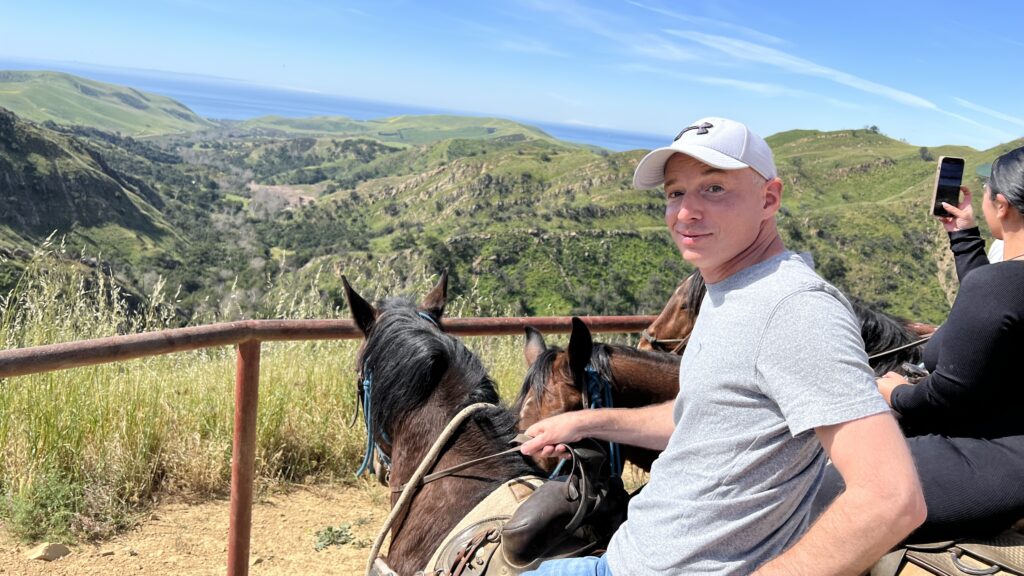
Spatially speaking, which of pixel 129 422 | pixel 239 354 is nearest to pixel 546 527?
pixel 239 354

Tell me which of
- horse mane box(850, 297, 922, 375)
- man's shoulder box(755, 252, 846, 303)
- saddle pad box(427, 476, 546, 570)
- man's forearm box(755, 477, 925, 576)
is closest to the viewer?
man's forearm box(755, 477, 925, 576)

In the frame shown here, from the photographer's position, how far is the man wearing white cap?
1.14 meters

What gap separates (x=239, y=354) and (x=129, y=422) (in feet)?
5.64

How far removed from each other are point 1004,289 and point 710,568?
1.23 meters

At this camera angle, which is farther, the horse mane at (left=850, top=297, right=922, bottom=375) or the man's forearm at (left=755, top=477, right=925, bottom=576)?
the horse mane at (left=850, top=297, right=922, bottom=375)

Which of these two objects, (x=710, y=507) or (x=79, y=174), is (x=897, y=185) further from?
(x=79, y=174)

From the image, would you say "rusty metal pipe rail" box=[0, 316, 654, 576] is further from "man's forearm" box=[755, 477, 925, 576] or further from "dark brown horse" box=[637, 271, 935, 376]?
"man's forearm" box=[755, 477, 925, 576]

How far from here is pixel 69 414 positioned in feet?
13.9

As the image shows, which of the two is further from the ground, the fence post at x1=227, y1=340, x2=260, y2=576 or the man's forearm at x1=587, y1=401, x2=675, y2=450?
the man's forearm at x1=587, y1=401, x2=675, y2=450

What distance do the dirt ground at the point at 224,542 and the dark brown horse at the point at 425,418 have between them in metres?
2.15

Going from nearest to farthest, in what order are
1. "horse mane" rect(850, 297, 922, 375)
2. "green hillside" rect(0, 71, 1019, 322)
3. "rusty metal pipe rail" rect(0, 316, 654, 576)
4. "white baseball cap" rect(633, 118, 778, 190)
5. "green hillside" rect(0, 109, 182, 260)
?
"white baseball cap" rect(633, 118, 778, 190) < "rusty metal pipe rail" rect(0, 316, 654, 576) < "horse mane" rect(850, 297, 922, 375) < "green hillside" rect(0, 71, 1019, 322) < "green hillside" rect(0, 109, 182, 260)

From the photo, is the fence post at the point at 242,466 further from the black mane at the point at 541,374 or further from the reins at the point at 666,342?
the reins at the point at 666,342

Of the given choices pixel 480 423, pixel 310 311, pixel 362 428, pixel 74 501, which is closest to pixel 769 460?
pixel 480 423

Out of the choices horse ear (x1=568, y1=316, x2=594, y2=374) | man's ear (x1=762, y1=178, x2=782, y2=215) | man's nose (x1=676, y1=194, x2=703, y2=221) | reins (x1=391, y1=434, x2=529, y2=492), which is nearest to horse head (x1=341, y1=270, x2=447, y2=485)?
reins (x1=391, y1=434, x2=529, y2=492)
